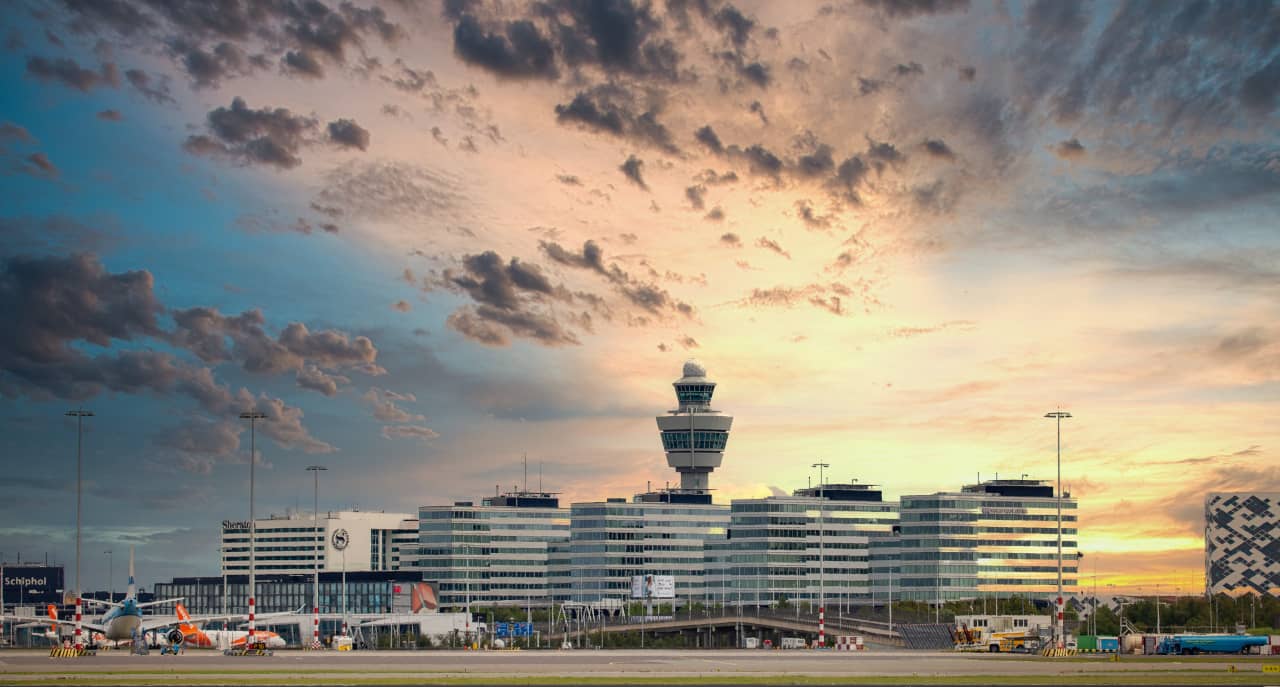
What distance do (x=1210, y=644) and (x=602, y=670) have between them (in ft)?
250

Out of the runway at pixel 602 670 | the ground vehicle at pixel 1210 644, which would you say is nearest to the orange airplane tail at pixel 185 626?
the runway at pixel 602 670

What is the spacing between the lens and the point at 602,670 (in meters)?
99.5

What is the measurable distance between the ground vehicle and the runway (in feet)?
51.1

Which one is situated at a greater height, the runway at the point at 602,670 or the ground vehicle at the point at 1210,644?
the runway at the point at 602,670

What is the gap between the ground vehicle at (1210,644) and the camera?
143250 millimetres

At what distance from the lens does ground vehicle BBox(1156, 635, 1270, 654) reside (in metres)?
143

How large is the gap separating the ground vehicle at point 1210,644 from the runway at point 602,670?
1556 cm

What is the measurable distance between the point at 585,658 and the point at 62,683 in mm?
53573

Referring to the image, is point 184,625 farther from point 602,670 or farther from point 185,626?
point 602,670

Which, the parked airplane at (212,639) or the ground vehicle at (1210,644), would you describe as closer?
the ground vehicle at (1210,644)

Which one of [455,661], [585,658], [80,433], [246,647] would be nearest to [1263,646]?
[585,658]

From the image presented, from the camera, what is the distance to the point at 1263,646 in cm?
14462

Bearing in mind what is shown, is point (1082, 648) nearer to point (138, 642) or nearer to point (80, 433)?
point (138, 642)

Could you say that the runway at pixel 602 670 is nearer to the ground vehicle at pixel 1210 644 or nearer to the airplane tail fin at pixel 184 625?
the ground vehicle at pixel 1210 644
